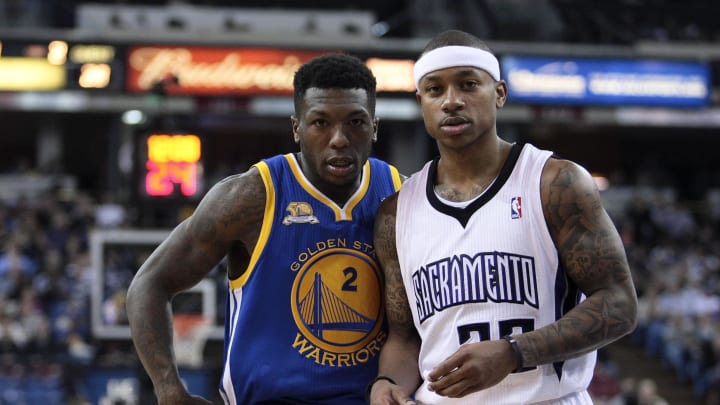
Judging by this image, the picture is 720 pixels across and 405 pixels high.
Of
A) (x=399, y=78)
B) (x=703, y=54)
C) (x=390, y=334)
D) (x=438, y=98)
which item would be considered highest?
(x=703, y=54)

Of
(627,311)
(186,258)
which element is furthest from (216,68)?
(627,311)

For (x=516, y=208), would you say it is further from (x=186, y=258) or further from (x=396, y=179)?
(x=186, y=258)

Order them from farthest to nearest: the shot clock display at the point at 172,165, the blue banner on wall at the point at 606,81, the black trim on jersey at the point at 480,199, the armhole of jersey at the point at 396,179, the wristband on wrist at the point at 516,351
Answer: the blue banner on wall at the point at 606,81 → the shot clock display at the point at 172,165 → the armhole of jersey at the point at 396,179 → the black trim on jersey at the point at 480,199 → the wristband on wrist at the point at 516,351

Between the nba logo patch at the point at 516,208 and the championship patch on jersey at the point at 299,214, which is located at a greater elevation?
the championship patch on jersey at the point at 299,214

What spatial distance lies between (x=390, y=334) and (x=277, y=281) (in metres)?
0.45

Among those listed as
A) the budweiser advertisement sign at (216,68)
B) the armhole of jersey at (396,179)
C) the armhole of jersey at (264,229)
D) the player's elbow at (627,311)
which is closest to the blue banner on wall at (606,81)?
the budweiser advertisement sign at (216,68)

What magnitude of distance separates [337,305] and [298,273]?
0.59 feet

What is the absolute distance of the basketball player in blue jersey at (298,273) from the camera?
12.4 feet

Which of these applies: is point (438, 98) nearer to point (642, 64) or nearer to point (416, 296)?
point (416, 296)

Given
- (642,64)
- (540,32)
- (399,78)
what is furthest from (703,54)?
(399,78)

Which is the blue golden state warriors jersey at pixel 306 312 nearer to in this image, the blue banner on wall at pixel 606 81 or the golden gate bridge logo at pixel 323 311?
the golden gate bridge logo at pixel 323 311

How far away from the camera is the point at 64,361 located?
1202 centimetres

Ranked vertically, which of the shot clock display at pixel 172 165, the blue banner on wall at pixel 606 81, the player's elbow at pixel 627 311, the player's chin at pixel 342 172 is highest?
the blue banner on wall at pixel 606 81

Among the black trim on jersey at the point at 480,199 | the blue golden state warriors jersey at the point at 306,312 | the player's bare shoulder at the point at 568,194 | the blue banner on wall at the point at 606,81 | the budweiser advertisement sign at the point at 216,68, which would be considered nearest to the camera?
the player's bare shoulder at the point at 568,194
